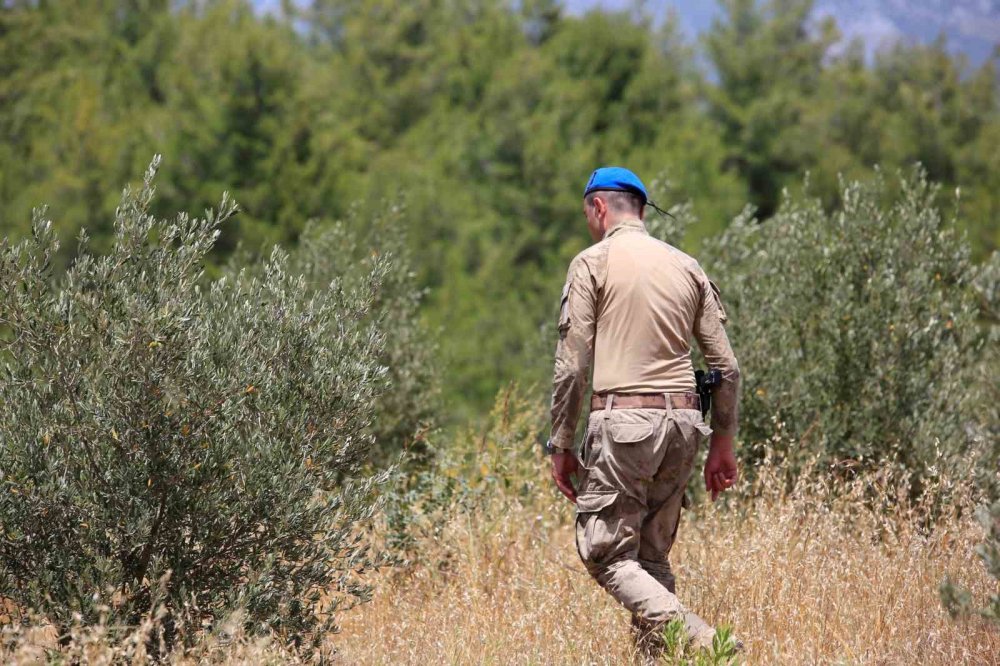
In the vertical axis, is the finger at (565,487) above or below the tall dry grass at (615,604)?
above

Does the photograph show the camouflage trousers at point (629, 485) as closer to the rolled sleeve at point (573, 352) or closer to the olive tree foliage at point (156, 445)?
the rolled sleeve at point (573, 352)

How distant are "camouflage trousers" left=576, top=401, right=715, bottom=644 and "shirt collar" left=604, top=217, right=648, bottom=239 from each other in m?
0.85

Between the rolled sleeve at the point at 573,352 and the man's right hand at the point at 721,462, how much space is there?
2.23ft

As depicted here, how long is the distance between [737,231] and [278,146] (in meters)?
16.6

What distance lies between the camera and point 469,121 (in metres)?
30.2

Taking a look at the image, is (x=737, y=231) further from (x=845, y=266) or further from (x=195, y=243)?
(x=195, y=243)

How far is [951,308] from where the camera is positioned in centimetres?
786

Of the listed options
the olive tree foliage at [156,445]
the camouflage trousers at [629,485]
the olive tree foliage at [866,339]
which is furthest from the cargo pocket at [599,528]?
the olive tree foliage at [866,339]

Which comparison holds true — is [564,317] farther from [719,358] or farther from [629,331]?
[719,358]

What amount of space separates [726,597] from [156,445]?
286 cm

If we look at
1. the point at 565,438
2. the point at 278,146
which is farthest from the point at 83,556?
the point at 278,146

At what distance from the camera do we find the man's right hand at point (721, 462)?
4879 mm

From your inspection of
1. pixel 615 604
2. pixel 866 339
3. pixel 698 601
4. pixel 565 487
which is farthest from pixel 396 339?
pixel 565 487

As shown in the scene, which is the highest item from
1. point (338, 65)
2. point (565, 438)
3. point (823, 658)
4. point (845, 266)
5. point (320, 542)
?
point (338, 65)
